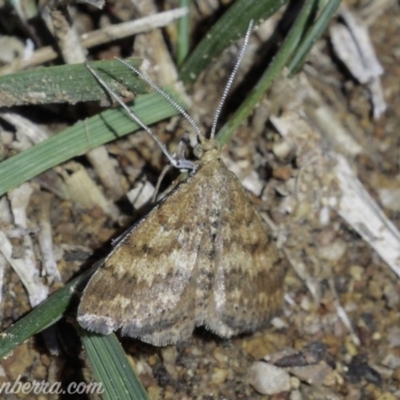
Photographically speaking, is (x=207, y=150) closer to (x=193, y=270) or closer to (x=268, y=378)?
(x=193, y=270)

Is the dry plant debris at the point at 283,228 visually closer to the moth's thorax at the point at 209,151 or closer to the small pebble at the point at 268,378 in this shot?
the small pebble at the point at 268,378

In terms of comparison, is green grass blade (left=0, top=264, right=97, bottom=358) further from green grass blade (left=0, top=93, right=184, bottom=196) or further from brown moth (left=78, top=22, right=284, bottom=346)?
green grass blade (left=0, top=93, right=184, bottom=196)

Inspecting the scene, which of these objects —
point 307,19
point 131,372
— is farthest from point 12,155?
point 307,19

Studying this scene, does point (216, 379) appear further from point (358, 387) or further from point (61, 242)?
point (61, 242)

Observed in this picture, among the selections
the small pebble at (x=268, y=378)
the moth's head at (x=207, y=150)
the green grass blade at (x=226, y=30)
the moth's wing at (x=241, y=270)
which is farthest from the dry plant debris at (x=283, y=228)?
the moth's head at (x=207, y=150)

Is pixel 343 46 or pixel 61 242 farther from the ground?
pixel 61 242

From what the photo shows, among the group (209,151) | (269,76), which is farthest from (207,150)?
(269,76)
